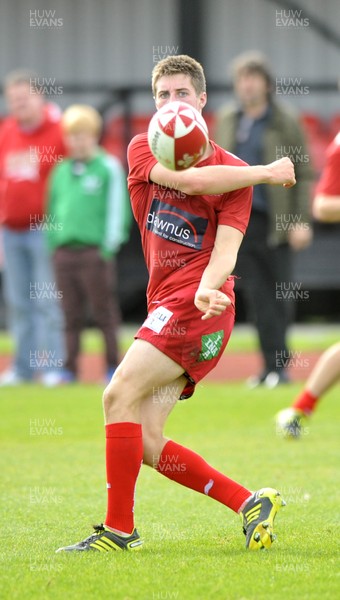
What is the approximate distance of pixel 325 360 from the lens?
8.33 meters

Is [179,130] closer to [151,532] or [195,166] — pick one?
[195,166]

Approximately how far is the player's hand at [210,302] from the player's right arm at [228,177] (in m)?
0.45

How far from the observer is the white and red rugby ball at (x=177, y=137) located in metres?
4.77

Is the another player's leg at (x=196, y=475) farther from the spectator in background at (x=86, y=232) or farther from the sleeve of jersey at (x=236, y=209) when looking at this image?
the spectator in background at (x=86, y=232)

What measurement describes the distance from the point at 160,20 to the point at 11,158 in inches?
358

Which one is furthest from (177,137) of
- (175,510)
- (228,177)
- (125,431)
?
(175,510)

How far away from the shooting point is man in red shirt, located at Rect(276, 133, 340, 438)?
826 cm

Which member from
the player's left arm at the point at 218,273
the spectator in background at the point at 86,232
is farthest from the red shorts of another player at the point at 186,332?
the spectator in background at the point at 86,232

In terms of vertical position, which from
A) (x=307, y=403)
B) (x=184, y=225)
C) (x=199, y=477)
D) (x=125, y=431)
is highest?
(x=184, y=225)

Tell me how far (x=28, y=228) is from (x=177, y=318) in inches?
280

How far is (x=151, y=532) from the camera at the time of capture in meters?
5.64

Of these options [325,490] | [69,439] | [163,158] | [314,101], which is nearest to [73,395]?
[69,439]

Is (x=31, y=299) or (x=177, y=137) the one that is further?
(x=31, y=299)

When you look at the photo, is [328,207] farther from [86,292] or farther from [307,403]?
[86,292]
